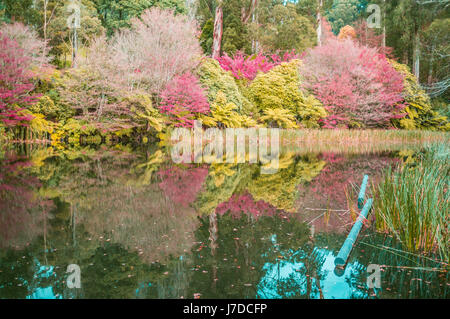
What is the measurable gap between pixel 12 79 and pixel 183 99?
21.1 ft

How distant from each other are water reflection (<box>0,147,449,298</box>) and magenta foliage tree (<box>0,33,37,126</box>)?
6966 millimetres

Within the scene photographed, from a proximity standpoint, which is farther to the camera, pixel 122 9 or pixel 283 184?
pixel 122 9

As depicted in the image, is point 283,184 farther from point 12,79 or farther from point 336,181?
point 12,79

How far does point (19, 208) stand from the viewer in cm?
493

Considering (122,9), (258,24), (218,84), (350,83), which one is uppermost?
(122,9)

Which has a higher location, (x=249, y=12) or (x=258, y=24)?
(x=249, y=12)

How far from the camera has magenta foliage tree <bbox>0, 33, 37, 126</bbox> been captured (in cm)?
1273

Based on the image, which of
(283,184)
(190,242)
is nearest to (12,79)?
(283,184)

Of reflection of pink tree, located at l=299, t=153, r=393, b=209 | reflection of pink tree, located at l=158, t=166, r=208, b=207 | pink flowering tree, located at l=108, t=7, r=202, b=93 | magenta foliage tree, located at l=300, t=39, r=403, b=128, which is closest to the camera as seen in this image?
reflection of pink tree, located at l=299, t=153, r=393, b=209

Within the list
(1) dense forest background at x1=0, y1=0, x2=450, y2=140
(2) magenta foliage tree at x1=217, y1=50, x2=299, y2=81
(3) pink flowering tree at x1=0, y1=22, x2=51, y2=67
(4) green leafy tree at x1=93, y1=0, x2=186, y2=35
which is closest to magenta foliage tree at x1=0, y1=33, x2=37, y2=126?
(1) dense forest background at x1=0, y1=0, x2=450, y2=140

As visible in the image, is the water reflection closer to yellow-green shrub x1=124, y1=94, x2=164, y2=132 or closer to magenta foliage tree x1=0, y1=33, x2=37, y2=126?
magenta foliage tree x1=0, y1=33, x2=37, y2=126

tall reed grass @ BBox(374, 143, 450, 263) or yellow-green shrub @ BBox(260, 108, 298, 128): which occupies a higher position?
yellow-green shrub @ BBox(260, 108, 298, 128)

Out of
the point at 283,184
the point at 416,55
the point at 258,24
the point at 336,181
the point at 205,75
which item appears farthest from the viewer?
the point at 258,24

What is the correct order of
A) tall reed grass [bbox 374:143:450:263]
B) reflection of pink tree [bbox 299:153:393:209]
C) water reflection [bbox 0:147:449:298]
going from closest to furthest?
water reflection [bbox 0:147:449:298] < tall reed grass [bbox 374:143:450:263] < reflection of pink tree [bbox 299:153:393:209]
